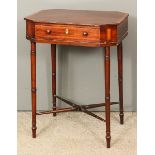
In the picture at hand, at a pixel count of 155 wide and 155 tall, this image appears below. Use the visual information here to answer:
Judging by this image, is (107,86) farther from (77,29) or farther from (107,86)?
(77,29)

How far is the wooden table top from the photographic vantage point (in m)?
2.28

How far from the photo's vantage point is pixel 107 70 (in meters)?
2.30

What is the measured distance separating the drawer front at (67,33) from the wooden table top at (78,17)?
0.03 metres

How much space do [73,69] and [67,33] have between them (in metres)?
0.74

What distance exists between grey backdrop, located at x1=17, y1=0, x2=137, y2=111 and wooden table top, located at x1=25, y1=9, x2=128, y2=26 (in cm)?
25

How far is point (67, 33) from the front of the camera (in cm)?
228

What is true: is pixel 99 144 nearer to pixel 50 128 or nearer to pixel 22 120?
pixel 50 128

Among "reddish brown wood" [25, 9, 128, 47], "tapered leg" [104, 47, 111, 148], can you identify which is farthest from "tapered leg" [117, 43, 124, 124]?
"tapered leg" [104, 47, 111, 148]

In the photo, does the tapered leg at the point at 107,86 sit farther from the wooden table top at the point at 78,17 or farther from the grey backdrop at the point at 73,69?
the grey backdrop at the point at 73,69

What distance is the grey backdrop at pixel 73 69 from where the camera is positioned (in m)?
2.91

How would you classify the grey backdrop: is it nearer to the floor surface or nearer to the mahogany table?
the floor surface

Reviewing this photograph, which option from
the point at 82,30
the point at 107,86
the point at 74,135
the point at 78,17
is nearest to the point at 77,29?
the point at 82,30
